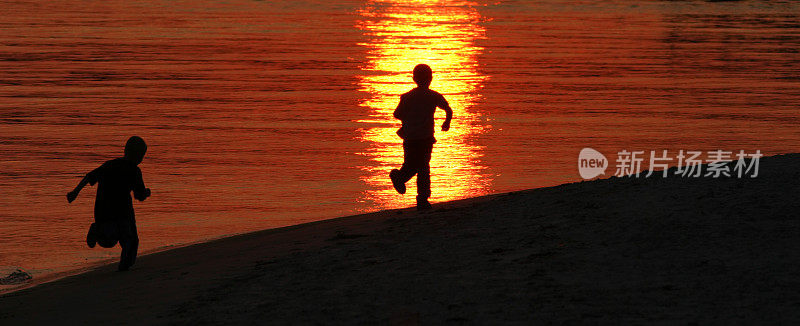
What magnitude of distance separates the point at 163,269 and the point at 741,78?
818 inches

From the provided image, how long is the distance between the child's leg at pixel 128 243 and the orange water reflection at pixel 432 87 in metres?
4.63

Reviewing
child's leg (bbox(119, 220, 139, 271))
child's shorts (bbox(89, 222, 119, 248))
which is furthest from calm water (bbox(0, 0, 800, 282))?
child's shorts (bbox(89, 222, 119, 248))

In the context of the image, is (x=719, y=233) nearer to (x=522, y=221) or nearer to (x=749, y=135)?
(x=522, y=221)

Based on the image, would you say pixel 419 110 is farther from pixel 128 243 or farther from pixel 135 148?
pixel 128 243

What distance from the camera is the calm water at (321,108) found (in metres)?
13.1

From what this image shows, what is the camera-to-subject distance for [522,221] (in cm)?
860

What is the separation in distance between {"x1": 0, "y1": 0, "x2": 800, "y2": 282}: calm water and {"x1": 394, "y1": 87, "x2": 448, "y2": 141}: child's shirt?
2781 mm

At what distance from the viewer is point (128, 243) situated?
27.5ft

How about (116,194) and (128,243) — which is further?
(128,243)

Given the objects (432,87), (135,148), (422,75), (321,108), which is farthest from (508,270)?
(432,87)

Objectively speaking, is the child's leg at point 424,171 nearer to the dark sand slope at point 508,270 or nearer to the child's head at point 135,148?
the dark sand slope at point 508,270

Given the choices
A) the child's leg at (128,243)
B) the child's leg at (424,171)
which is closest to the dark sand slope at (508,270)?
the child's leg at (128,243)

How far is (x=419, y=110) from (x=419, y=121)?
101 mm

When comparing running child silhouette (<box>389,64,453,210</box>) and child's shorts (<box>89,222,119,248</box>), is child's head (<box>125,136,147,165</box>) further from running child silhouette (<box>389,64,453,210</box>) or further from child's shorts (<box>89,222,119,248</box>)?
running child silhouette (<box>389,64,453,210</box>)
